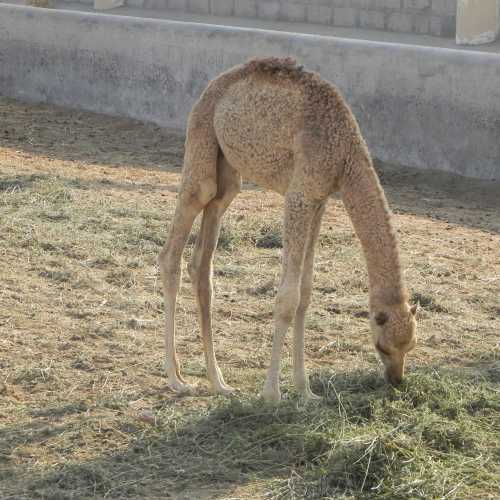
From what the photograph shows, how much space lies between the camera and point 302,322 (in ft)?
19.1

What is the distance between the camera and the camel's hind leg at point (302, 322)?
570 centimetres

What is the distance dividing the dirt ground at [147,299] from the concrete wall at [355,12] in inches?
152

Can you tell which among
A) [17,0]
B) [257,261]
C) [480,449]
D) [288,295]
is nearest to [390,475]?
[480,449]

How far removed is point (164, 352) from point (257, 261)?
185cm

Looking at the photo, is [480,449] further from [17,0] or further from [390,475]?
[17,0]

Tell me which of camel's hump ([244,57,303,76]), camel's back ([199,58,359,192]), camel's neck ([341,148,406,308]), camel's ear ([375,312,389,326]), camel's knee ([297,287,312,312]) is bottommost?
camel's knee ([297,287,312,312])

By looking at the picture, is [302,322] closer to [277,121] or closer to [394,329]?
[394,329]

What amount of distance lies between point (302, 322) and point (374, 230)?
86cm

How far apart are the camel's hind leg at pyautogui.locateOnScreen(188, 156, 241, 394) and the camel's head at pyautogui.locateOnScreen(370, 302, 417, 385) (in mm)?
1087

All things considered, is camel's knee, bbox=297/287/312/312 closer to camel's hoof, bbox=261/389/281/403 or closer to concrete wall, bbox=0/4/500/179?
camel's hoof, bbox=261/389/281/403

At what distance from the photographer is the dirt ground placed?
5438 millimetres

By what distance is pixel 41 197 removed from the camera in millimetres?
9344

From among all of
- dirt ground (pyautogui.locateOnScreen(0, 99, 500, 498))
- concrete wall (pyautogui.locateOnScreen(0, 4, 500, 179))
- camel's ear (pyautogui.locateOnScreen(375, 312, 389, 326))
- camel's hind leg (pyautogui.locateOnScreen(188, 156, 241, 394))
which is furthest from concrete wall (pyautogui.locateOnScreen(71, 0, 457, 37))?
camel's ear (pyautogui.locateOnScreen(375, 312, 389, 326))

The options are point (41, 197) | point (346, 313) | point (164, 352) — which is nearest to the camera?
point (164, 352)
